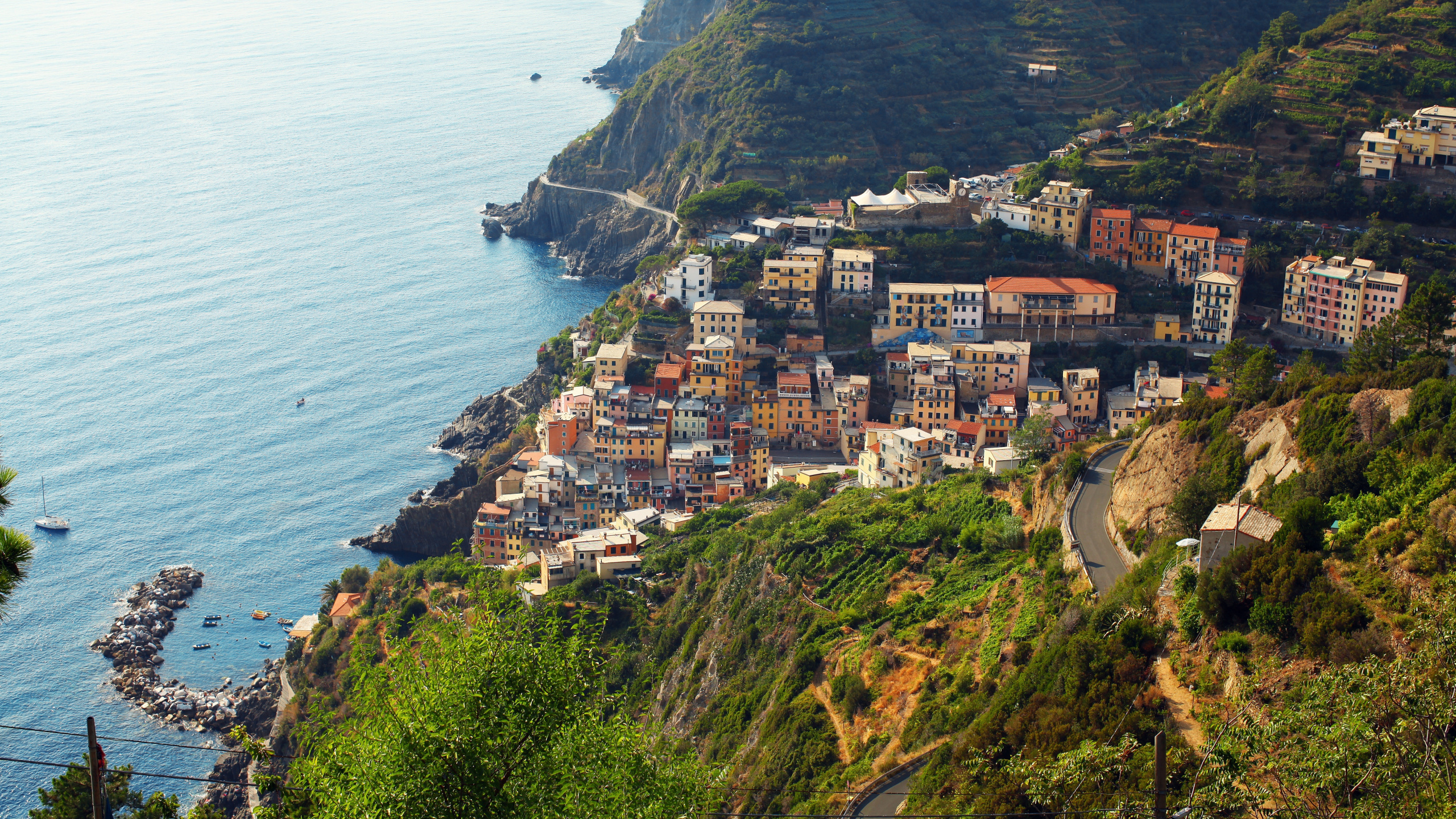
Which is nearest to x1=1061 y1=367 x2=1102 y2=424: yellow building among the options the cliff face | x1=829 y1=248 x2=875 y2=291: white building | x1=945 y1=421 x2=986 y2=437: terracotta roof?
x1=945 y1=421 x2=986 y2=437: terracotta roof

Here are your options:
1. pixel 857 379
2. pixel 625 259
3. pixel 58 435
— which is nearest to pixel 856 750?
pixel 857 379

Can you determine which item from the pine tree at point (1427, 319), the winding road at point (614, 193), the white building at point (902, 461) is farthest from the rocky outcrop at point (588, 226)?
the pine tree at point (1427, 319)

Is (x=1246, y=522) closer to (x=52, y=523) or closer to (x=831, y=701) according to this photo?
(x=831, y=701)

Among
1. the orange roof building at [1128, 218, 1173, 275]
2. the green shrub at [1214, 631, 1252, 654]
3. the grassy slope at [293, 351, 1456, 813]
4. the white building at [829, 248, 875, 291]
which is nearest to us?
the grassy slope at [293, 351, 1456, 813]

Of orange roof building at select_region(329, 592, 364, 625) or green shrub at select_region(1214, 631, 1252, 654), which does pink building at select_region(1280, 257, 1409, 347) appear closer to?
green shrub at select_region(1214, 631, 1252, 654)

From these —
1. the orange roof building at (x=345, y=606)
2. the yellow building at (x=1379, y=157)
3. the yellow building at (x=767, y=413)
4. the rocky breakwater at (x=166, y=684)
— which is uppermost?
Result: the yellow building at (x=1379, y=157)

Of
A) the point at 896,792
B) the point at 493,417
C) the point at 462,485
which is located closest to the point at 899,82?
the point at 493,417

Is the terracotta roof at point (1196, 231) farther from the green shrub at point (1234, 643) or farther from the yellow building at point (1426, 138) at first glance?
the green shrub at point (1234, 643)
